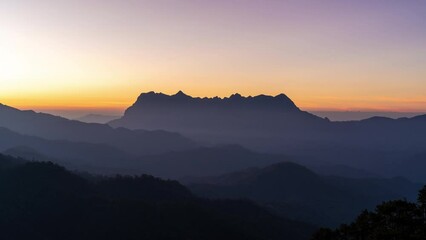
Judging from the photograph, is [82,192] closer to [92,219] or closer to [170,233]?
[92,219]

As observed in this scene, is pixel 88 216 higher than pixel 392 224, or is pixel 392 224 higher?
pixel 392 224

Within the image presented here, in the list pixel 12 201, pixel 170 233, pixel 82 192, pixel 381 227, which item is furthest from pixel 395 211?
pixel 82 192

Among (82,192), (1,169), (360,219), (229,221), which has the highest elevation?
(360,219)

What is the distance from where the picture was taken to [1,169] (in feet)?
639

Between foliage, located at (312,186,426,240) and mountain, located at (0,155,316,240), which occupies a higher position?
foliage, located at (312,186,426,240)

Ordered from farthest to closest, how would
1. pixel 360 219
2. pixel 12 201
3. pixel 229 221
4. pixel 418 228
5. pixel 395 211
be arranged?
pixel 229 221 → pixel 12 201 → pixel 360 219 → pixel 395 211 → pixel 418 228

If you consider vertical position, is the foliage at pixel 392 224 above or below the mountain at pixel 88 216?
above

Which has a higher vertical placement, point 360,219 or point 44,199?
point 360,219

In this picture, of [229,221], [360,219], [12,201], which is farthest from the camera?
[229,221]

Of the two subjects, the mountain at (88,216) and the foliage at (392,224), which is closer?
the foliage at (392,224)

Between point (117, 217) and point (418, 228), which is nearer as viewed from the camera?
point (418, 228)

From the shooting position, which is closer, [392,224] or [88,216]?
[392,224]

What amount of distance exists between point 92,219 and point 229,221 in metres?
68.1

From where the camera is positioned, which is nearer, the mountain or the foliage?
the foliage
